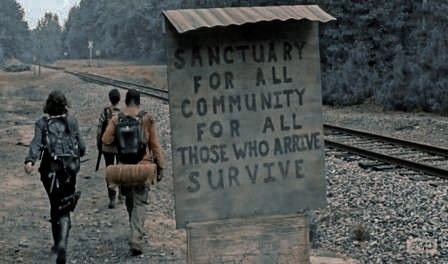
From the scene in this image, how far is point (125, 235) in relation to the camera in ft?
27.2

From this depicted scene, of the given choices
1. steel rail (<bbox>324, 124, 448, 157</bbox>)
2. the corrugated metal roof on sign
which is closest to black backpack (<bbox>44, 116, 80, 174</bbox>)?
the corrugated metal roof on sign

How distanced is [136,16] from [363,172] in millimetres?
94943

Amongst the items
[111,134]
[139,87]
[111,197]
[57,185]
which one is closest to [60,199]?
[57,185]

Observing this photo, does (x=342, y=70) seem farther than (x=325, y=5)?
No

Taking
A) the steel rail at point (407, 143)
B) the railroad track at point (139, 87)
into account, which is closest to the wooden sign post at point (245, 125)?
the steel rail at point (407, 143)

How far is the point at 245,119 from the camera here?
15.3ft

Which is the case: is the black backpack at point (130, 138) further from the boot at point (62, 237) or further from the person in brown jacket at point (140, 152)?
the boot at point (62, 237)

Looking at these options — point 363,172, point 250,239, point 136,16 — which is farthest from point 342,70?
point 136,16

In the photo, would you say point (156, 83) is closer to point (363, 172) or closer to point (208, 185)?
point (363, 172)

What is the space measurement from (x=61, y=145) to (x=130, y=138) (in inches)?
33.3

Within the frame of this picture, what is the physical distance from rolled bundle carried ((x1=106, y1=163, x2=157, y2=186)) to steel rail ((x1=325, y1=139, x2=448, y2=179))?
18.2ft

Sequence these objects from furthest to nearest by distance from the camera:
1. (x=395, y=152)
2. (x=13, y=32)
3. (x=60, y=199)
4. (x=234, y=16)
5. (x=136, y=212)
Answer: (x=13, y=32)
(x=395, y=152)
(x=136, y=212)
(x=60, y=199)
(x=234, y=16)

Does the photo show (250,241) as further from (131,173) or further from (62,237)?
(62,237)

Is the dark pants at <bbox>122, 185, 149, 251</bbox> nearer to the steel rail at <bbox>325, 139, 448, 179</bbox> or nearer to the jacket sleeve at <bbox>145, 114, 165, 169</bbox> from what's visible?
the jacket sleeve at <bbox>145, 114, 165, 169</bbox>
